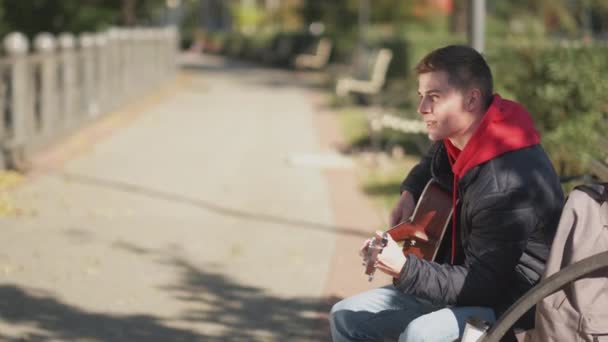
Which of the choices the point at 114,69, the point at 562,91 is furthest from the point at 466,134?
the point at 114,69

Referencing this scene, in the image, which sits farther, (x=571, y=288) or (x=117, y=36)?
(x=117, y=36)

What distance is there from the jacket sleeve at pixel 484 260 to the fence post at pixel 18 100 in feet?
28.8

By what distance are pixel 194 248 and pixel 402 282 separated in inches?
193

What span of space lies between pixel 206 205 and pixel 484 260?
667 centimetres

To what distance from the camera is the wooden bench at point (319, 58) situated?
34.8 m

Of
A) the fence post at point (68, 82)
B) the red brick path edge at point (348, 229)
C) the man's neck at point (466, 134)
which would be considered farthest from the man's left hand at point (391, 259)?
the fence post at point (68, 82)

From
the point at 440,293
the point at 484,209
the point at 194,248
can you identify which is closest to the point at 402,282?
the point at 440,293

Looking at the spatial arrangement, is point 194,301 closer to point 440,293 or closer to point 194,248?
point 194,248

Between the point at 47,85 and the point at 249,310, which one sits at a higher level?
the point at 47,85

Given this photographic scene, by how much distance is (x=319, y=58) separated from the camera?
34.9 meters

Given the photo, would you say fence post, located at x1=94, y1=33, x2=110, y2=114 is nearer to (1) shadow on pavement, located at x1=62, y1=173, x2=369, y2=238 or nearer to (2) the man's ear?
(1) shadow on pavement, located at x1=62, y1=173, x2=369, y2=238

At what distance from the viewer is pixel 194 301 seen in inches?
245

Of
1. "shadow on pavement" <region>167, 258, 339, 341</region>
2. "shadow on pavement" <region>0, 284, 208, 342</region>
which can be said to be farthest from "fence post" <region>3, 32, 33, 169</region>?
"shadow on pavement" <region>0, 284, 208, 342</region>

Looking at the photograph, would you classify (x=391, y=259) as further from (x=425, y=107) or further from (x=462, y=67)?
(x=462, y=67)
